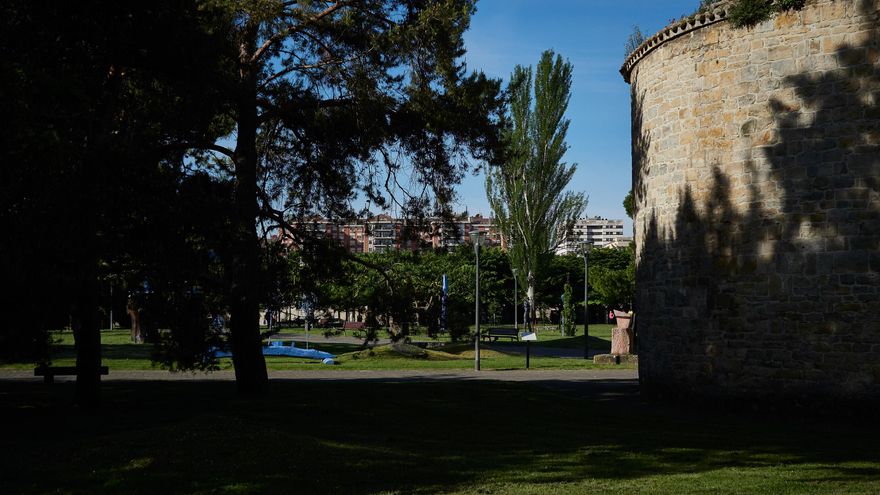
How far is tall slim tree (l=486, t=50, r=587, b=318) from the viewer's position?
158 feet

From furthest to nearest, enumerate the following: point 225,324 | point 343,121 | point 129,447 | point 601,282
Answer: point 601,282, point 343,121, point 225,324, point 129,447

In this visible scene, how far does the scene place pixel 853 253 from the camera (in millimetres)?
12133

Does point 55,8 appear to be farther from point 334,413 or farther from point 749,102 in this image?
point 749,102

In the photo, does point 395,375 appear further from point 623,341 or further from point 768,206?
point 768,206

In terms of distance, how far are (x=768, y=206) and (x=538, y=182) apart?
119 ft

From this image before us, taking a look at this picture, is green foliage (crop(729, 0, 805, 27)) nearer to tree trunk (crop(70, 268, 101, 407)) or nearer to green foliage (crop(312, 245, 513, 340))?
green foliage (crop(312, 245, 513, 340))

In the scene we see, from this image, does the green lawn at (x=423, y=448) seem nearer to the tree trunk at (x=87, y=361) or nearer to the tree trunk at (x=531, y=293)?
the tree trunk at (x=87, y=361)

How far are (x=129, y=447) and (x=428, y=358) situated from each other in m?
20.3

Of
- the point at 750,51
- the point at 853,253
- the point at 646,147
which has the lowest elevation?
the point at 853,253

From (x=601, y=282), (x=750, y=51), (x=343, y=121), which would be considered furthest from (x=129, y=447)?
(x=601, y=282)

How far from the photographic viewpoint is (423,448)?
31.0ft

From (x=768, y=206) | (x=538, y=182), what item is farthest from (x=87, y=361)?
(x=538, y=182)

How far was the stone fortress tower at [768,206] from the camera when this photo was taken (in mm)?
12133

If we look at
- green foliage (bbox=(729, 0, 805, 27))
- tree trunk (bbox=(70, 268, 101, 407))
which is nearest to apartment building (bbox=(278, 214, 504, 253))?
tree trunk (bbox=(70, 268, 101, 407))
